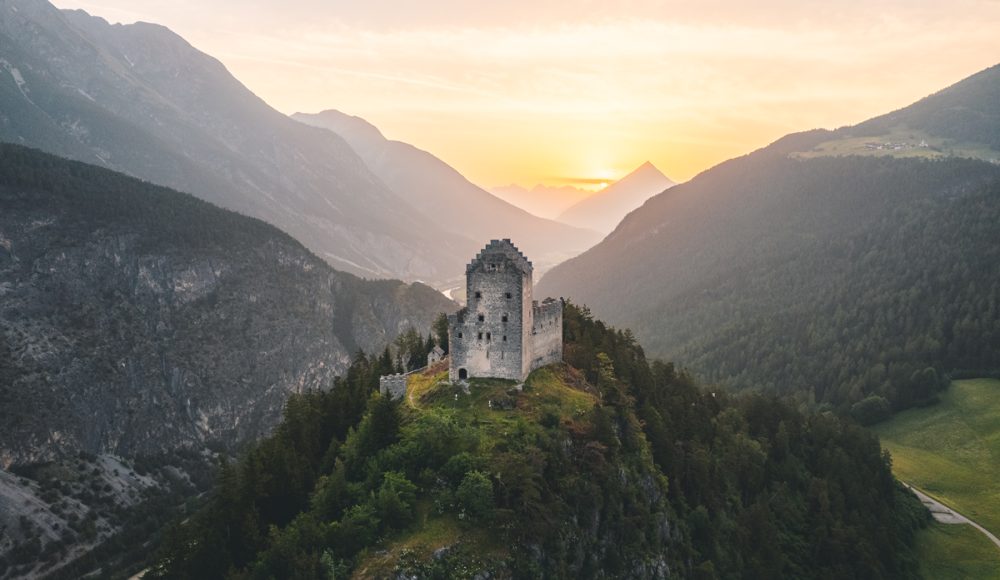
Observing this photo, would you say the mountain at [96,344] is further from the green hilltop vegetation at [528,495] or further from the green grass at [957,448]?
the green grass at [957,448]

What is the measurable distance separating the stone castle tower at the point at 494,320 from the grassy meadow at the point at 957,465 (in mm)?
76562

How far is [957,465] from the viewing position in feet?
390

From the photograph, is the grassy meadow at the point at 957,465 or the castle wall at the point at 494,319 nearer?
the castle wall at the point at 494,319

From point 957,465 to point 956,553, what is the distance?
34873mm

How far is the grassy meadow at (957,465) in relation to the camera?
90.8 metres

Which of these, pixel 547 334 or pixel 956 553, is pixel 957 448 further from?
pixel 547 334

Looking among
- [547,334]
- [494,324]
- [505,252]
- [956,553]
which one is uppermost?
[505,252]

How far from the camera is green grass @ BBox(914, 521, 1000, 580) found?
87062mm

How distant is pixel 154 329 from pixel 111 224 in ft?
132

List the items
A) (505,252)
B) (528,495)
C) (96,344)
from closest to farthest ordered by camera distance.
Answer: (528,495), (505,252), (96,344)

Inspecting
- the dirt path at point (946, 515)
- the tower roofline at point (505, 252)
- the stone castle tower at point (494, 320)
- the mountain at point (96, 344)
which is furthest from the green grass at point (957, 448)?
the mountain at point (96, 344)

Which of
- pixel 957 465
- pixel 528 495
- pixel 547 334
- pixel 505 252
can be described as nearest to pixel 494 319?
pixel 505 252

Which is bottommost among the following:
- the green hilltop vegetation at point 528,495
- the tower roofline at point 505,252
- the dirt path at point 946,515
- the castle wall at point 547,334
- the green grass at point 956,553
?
the green grass at point 956,553

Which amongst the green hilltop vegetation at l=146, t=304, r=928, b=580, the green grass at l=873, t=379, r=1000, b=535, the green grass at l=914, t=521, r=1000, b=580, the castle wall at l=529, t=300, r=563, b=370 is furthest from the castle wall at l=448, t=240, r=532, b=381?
the green grass at l=873, t=379, r=1000, b=535
